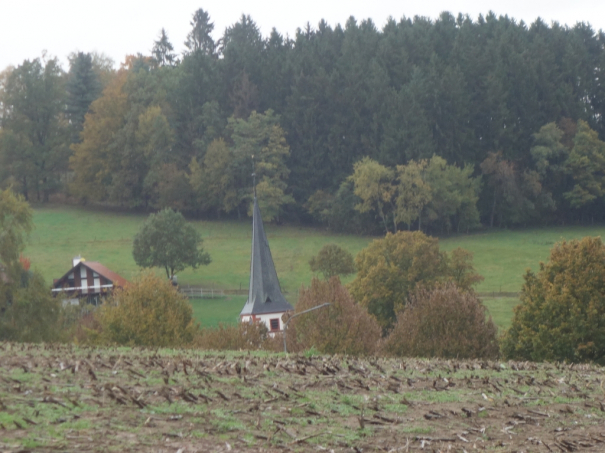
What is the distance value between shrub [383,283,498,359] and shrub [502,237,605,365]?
225cm

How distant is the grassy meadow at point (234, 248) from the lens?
61803 mm

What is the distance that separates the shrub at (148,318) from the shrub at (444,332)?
995cm

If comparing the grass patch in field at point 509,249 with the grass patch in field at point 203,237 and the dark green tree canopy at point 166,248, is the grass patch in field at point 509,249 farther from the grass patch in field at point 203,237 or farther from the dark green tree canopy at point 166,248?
the dark green tree canopy at point 166,248

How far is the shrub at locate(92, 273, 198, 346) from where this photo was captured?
37375 mm

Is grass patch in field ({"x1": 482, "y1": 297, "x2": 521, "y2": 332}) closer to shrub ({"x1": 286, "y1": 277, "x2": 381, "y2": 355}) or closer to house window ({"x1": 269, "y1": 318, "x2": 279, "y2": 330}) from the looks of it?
shrub ({"x1": 286, "y1": 277, "x2": 381, "y2": 355})

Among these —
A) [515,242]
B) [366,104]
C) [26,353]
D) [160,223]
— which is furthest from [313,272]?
[26,353]

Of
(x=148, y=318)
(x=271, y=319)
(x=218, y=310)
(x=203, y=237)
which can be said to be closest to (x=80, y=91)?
(x=203, y=237)

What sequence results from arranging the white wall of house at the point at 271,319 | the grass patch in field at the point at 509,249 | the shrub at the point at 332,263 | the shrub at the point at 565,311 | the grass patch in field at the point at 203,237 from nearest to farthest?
the shrub at the point at 565,311 → the white wall of house at the point at 271,319 → the shrub at the point at 332,263 → the grass patch in field at the point at 509,249 → the grass patch in field at the point at 203,237

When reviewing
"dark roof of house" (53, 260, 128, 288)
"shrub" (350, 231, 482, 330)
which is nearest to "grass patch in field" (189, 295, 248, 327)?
"dark roof of house" (53, 260, 128, 288)

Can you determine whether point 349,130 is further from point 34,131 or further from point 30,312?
point 30,312

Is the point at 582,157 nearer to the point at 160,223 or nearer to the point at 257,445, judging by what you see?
the point at 160,223

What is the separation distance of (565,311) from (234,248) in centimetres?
4815

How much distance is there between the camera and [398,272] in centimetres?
5284

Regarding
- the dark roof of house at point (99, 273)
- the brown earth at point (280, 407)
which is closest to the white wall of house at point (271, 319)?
the dark roof of house at point (99, 273)
